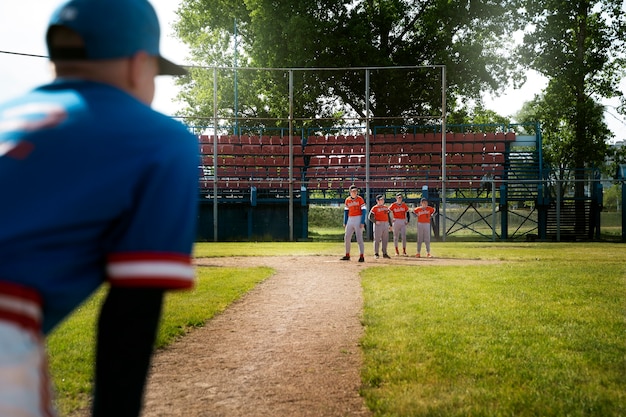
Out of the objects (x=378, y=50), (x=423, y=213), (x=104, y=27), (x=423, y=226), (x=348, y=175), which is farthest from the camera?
(x=378, y=50)

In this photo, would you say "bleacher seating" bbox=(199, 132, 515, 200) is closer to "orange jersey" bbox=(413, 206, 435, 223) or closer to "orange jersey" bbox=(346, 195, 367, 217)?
"orange jersey" bbox=(413, 206, 435, 223)

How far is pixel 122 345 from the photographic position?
1.44 meters

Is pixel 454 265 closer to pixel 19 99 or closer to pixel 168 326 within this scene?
pixel 168 326

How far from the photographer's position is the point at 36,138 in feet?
4.58

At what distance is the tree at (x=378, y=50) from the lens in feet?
124

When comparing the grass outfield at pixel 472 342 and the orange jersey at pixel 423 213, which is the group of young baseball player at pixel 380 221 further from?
the grass outfield at pixel 472 342

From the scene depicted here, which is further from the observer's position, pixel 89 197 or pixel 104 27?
pixel 104 27

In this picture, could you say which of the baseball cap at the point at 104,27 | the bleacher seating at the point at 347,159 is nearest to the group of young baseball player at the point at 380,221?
the bleacher seating at the point at 347,159

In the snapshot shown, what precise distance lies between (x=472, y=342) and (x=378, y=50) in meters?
34.0

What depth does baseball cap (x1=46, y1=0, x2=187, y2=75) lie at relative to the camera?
1530 mm

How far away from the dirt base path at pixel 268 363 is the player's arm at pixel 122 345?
313 cm

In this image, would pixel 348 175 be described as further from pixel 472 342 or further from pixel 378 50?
pixel 472 342

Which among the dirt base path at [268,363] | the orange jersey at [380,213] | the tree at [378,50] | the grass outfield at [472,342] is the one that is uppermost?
the tree at [378,50]

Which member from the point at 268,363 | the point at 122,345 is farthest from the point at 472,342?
the point at 122,345
